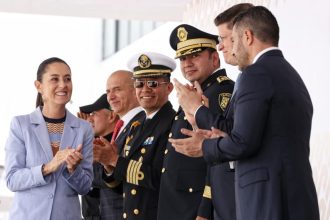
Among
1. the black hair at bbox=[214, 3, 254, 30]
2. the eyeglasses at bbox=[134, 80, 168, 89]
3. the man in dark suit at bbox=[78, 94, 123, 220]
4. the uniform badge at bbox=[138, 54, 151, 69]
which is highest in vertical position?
the black hair at bbox=[214, 3, 254, 30]

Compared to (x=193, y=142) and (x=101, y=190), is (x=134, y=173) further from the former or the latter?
(x=193, y=142)

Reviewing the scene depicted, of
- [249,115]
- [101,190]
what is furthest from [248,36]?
[101,190]

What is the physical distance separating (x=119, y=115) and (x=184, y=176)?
1292mm

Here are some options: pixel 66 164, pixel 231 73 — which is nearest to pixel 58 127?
pixel 66 164

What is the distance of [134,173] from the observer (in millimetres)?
4363

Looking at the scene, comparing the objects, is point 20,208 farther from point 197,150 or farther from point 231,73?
point 231,73

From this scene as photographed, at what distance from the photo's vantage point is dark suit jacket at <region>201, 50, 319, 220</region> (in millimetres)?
3066

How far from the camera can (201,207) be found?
12.2ft

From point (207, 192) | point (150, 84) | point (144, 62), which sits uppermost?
point (144, 62)

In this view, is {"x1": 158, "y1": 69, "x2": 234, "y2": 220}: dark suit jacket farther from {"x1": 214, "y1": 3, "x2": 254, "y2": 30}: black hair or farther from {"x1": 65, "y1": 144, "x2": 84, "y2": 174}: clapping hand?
{"x1": 65, "y1": 144, "x2": 84, "y2": 174}: clapping hand

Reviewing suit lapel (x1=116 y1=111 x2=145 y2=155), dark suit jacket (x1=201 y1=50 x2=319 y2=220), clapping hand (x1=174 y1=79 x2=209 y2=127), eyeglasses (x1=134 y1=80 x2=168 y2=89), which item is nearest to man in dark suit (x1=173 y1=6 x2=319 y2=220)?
dark suit jacket (x1=201 y1=50 x2=319 y2=220)

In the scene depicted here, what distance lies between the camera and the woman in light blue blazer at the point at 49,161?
3.95 metres

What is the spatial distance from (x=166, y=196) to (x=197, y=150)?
81 cm

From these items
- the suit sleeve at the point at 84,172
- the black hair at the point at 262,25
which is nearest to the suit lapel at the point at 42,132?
the suit sleeve at the point at 84,172
